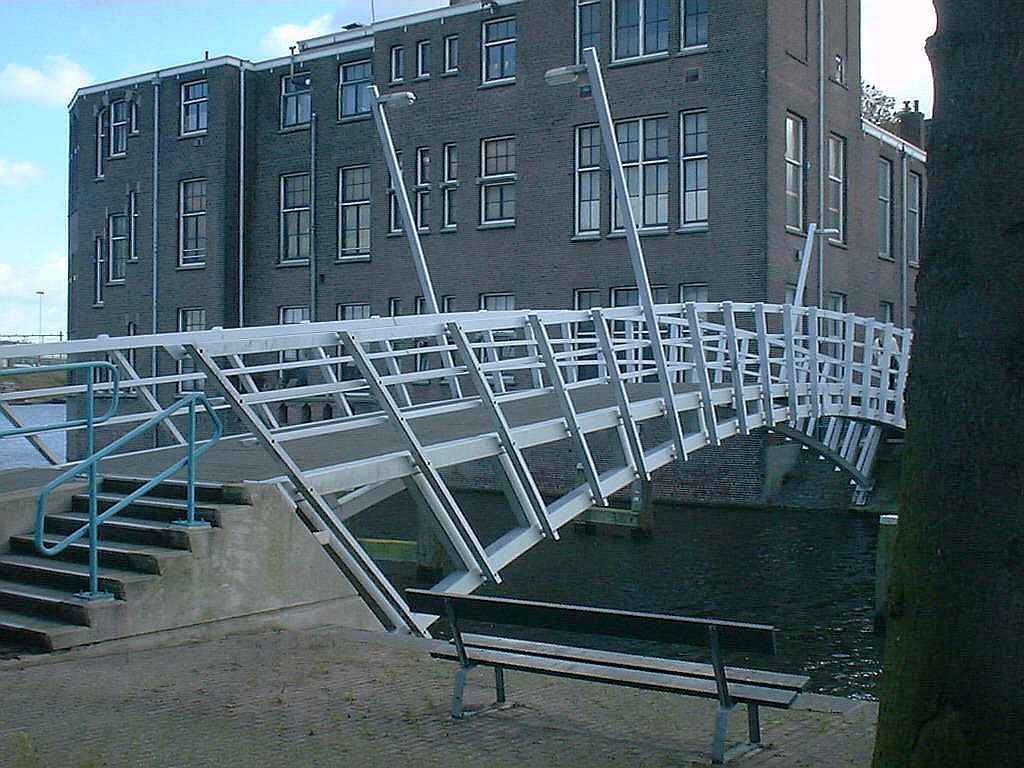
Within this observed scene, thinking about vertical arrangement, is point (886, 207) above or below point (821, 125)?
below

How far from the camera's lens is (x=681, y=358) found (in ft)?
80.9

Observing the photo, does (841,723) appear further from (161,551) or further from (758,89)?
(758,89)

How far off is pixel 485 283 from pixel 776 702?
2457cm

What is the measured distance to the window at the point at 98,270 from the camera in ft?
127

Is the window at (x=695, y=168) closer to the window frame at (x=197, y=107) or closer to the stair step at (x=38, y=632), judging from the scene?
the window frame at (x=197, y=107)

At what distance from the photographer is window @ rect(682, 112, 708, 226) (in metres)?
26.6

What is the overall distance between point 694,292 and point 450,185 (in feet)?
22.7

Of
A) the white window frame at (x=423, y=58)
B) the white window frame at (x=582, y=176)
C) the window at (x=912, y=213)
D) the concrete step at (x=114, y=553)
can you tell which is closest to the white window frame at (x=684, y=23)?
the white window frame at (x=582, y=176)

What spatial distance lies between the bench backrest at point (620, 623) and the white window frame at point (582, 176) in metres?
22.1

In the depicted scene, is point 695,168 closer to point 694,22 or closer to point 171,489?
point 694,22

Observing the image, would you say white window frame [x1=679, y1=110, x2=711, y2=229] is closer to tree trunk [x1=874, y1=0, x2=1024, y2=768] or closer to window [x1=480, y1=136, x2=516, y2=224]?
window [x1=480, y1=136, x2=516, y2=224]

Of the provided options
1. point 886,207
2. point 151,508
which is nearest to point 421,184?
point 886,207

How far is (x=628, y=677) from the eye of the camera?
235 inches

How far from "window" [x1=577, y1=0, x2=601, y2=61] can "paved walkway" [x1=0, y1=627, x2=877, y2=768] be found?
2226 centimetres
